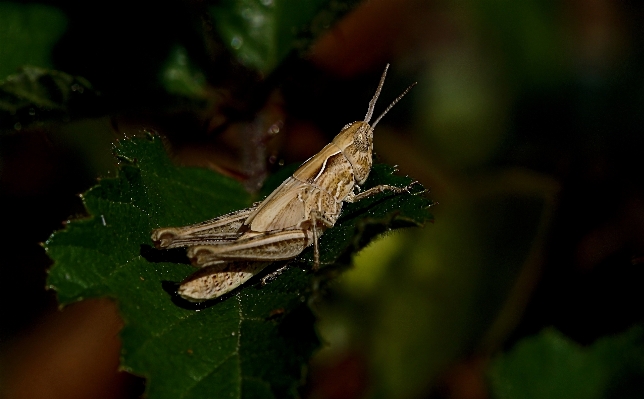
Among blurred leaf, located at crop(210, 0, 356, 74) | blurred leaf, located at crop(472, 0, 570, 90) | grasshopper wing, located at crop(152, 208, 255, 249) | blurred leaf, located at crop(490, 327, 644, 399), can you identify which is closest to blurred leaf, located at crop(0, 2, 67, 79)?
blurred leaf, located at crop(210, 0, 356, 74)

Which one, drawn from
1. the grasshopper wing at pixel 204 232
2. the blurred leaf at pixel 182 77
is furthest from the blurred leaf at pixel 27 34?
the grasshopper wing at pixel 204 232

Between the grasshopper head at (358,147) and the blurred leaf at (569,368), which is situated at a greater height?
the grasshopper head at (358,147)

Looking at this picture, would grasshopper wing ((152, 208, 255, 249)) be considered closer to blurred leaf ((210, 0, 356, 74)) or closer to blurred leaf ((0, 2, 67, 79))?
blurred leaf ((210, 0, 356, 74))

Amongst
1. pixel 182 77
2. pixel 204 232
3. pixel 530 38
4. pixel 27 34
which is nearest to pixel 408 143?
pixel 530 38

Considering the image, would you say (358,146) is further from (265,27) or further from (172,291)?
(172,291)

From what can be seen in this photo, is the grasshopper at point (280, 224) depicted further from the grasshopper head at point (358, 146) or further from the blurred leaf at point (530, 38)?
the blurred leaf at point (530, 38)

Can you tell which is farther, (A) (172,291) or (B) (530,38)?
(B) (530,38)

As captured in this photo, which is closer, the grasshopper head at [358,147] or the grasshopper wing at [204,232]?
the grasshopper wing at [204,232]

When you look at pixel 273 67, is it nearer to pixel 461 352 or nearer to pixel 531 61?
pixel 461 352
